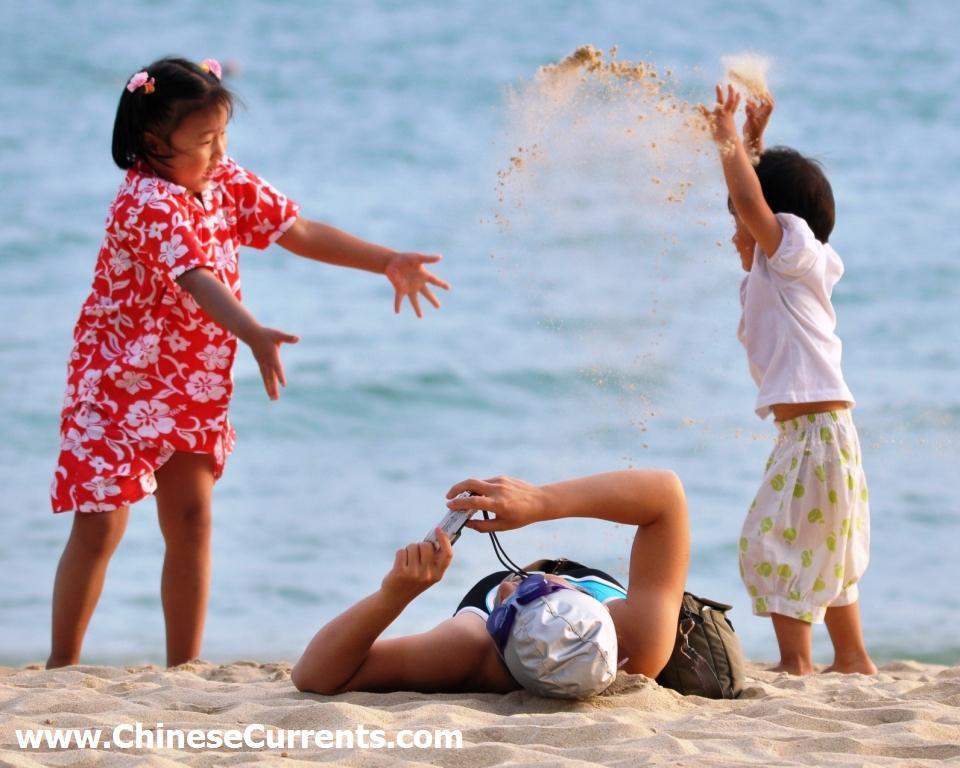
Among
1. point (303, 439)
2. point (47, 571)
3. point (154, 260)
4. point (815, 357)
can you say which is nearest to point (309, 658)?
point (154, 260)

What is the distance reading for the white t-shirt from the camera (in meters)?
3.93

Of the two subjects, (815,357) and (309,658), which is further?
(815,357)

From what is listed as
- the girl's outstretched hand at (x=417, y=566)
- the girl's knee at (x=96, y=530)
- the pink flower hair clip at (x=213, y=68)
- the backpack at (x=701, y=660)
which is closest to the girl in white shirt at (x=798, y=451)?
the backpack at (x=701, y=660)

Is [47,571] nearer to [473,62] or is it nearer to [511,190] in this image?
[511,190]

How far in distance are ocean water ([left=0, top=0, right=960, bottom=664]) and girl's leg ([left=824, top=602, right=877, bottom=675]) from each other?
1008mm

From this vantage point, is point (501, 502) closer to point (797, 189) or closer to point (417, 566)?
point (417, 566)

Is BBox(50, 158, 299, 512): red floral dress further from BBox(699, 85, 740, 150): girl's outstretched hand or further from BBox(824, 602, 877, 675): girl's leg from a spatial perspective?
BBox(824, 602, 877, 675): girl's leg

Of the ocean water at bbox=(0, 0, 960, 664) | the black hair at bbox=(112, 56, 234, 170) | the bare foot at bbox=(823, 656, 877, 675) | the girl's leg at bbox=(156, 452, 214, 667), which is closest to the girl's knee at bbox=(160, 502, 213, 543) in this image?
the girl's leg at bbox=(156, 452, 214, 667)

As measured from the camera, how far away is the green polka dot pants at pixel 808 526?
388 cm

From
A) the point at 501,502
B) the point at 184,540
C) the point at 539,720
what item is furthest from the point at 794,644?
the point at 184,540

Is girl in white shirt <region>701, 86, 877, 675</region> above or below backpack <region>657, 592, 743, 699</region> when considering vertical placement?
above

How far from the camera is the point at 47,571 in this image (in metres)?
6.08

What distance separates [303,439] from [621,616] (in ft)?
17.3

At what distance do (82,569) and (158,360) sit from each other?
584 mm
